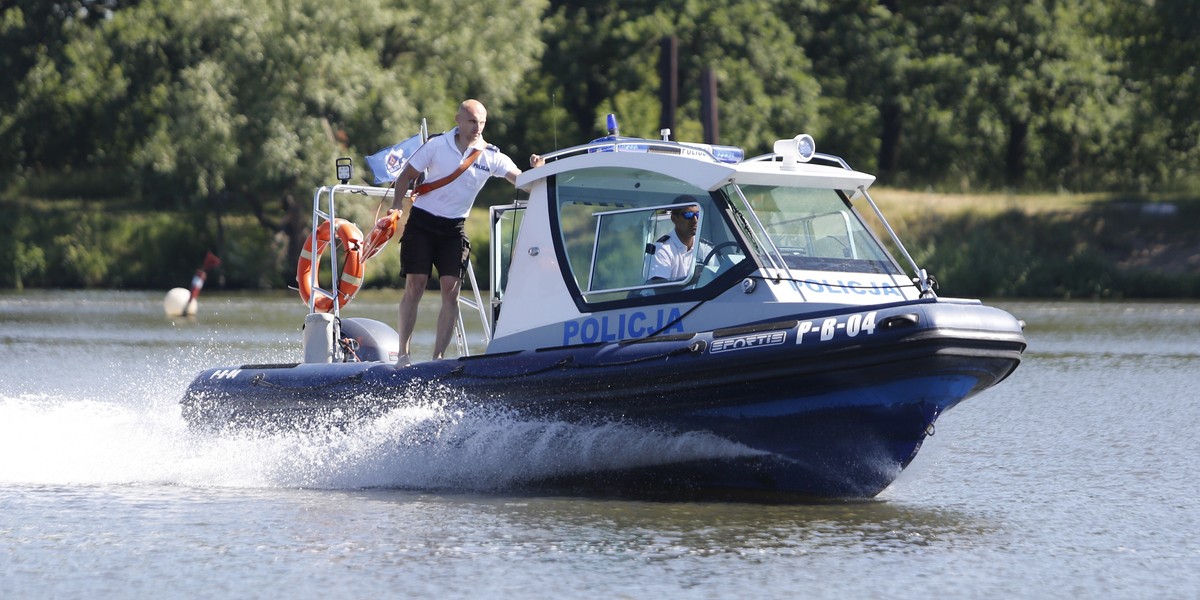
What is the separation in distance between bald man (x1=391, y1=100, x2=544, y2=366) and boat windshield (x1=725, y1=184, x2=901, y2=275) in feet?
4.24

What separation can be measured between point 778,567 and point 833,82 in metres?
38.1

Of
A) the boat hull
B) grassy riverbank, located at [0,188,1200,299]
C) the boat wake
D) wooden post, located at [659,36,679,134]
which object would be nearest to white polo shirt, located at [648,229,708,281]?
the boat hull

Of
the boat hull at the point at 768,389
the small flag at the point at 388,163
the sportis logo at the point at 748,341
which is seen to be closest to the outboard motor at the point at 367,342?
the small flag at the point at 388,163

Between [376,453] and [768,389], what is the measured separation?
2.35 metres

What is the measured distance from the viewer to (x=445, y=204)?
31.1 ft

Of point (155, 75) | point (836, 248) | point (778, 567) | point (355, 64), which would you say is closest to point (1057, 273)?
point (355, 64)

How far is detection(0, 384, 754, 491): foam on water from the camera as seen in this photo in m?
9.04

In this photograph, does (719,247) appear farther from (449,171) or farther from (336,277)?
(336,277)

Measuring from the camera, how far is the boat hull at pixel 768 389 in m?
8.29

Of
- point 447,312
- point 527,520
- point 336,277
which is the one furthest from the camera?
point 336,277

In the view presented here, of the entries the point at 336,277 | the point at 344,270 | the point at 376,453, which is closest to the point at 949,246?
the point at 344,270

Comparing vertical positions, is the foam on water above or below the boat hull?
below

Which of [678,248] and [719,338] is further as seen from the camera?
[678,248]

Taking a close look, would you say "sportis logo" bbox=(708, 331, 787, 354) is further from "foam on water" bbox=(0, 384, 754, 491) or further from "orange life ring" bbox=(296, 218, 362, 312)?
"orange life ring" bbox=(296, 218, 362, 312)
